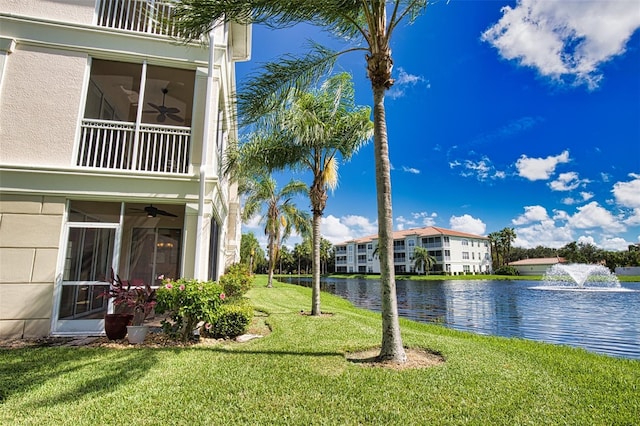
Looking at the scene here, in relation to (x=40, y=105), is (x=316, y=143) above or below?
above

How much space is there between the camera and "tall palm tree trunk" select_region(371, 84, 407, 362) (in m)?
5.14

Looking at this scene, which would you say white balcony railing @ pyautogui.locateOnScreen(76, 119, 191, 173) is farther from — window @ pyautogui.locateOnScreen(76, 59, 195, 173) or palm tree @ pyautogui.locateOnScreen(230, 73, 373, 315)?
palm tree @ pyautogui.locateOnScreen(230, 73, 373, 315)

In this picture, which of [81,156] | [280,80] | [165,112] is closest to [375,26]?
[280,80]

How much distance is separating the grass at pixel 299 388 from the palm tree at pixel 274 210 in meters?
16.4

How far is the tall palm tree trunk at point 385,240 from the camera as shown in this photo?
16.9 ft

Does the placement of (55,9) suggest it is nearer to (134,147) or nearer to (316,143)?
(134,147)

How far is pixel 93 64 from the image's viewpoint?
7.41 m

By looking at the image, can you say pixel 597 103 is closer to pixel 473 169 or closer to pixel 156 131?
pixel 473 169

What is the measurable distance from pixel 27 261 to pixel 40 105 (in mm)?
3335

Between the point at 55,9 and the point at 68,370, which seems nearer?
the point at 68,370

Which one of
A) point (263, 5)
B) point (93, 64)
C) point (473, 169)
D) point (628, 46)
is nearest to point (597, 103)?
point (628, 46)

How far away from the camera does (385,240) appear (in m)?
5.30

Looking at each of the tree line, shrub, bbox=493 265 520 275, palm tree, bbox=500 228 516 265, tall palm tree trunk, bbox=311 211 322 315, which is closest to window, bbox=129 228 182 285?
tall palm tree trunk, bbox=311 211 322 315

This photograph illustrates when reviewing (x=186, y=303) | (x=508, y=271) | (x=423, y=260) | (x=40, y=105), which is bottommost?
(x=508, y=271)
